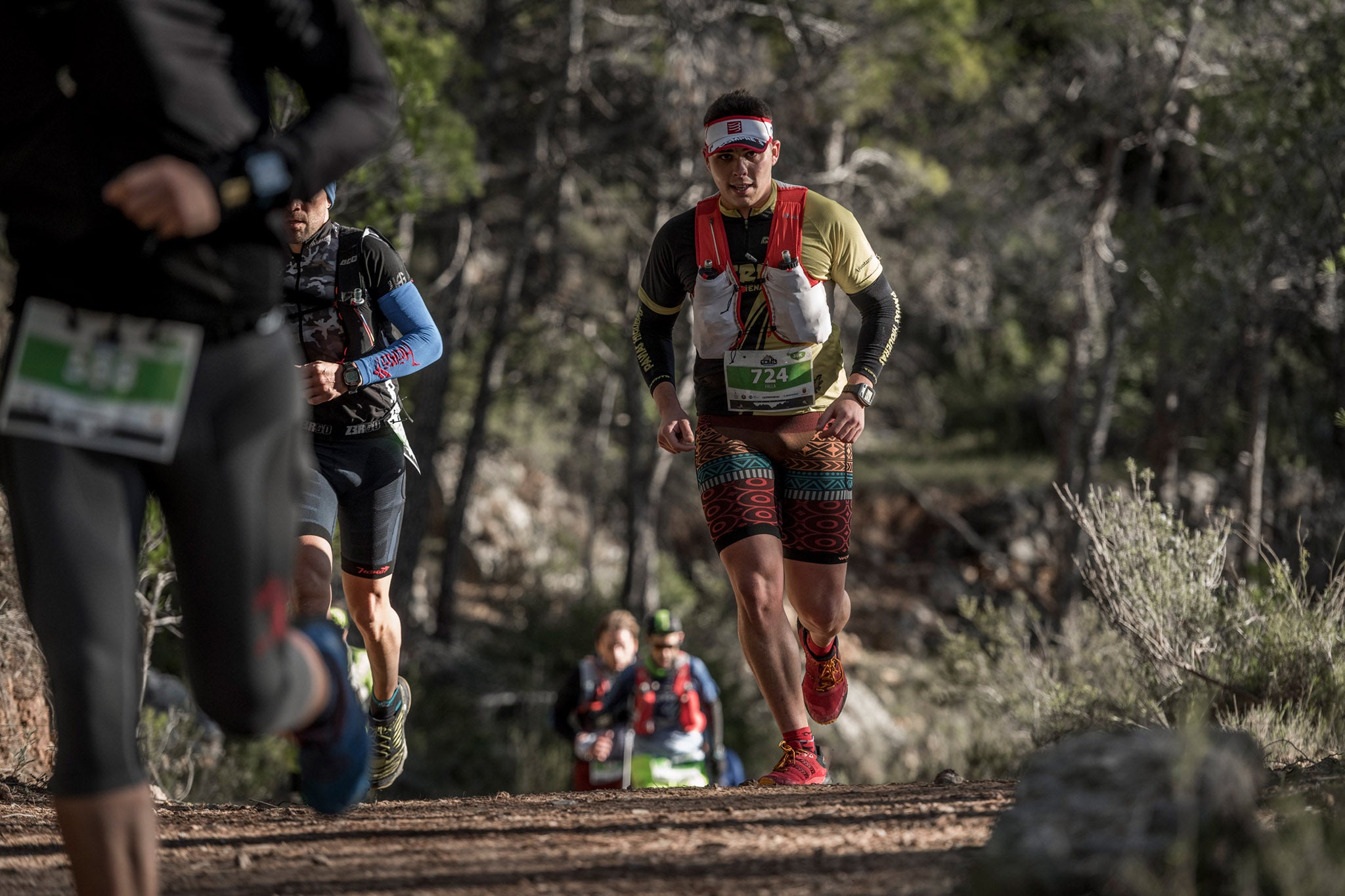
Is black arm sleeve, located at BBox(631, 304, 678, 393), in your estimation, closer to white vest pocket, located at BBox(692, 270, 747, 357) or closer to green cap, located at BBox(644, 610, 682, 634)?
white vest pocket, located at BBox(692, 270, 747, 357)

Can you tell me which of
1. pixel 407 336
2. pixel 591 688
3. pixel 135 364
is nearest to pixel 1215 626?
pixel 407 336

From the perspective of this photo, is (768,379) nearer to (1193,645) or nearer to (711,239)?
(711,239)

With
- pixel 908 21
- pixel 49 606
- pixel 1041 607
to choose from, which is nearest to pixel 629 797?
pixel 49 606

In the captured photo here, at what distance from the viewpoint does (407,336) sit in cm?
443

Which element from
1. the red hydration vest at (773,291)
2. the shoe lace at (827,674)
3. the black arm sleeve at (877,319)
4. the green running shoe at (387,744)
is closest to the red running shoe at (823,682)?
the shoe lace at (827,674)

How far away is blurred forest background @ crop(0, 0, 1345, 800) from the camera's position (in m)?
11.4

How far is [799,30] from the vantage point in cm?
1653

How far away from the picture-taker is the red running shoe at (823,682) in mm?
5152

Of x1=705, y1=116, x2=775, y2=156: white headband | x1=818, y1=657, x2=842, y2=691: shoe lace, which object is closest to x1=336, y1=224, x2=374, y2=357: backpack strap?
x1=705, y1=116, x2=775, y2=156: white headband

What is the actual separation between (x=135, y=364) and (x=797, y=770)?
316cm

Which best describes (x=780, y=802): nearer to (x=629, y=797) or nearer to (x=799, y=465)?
(x=629, y=797)

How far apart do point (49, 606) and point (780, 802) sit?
7.47 ft

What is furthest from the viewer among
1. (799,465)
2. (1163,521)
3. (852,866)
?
(1163,521)

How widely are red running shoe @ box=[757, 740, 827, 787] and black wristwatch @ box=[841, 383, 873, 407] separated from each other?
126cm
